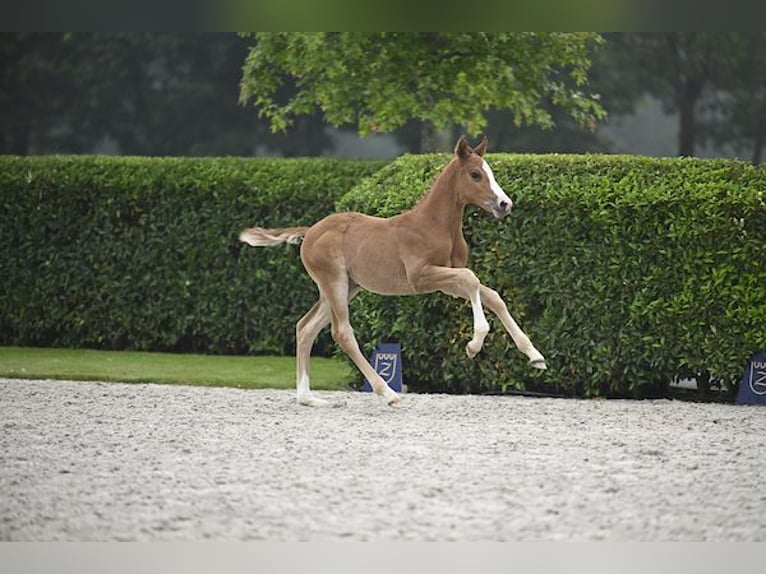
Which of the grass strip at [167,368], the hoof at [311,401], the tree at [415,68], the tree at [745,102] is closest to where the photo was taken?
the hoof at [311,401]

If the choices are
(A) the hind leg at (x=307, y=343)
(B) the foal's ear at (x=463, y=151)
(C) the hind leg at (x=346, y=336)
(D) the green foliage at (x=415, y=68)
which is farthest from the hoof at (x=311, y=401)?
(D) the green foliage at (x=415, y=68)

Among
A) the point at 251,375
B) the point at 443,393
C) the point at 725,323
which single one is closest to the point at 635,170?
the point at 725,323

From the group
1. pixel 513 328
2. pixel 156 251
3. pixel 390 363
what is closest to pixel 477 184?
pixel 513 328

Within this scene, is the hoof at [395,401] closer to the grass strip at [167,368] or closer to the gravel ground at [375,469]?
the gravel ground at [375,469]

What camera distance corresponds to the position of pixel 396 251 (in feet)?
27.1

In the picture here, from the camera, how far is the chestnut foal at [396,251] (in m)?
8.02

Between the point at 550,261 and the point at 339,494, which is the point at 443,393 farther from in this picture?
the point at 339,494

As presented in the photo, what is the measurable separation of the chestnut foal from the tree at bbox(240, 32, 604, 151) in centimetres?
549

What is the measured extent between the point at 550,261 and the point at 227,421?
301cm

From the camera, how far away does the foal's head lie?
310 inches

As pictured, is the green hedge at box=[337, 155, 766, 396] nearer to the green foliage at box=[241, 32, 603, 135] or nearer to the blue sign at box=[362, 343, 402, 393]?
the blue sign at box=[362, 343, 402, 393]

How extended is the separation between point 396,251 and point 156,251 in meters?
4.88

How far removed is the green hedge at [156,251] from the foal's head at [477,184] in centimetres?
411

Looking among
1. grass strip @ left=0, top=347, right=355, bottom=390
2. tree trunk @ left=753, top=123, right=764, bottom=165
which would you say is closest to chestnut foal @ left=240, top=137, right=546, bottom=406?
grass strip @ left=0, top=347, right=355, bottom=390
